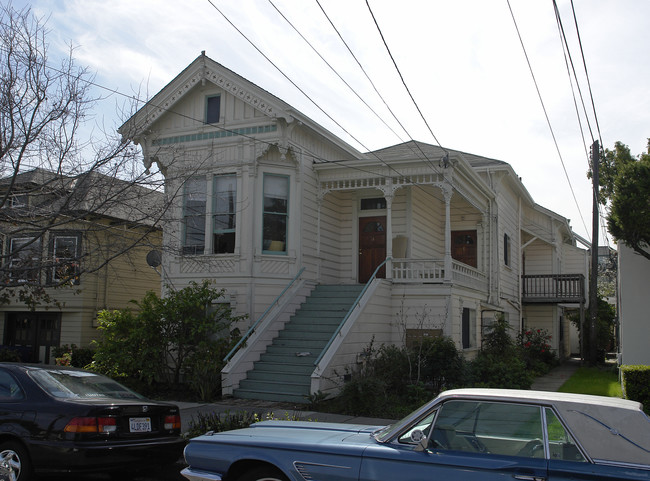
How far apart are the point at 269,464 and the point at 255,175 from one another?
1173cm

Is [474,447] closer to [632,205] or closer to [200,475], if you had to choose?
[200,475]

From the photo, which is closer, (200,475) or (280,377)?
(200,475)

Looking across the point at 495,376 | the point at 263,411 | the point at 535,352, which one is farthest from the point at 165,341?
the point at 535,352

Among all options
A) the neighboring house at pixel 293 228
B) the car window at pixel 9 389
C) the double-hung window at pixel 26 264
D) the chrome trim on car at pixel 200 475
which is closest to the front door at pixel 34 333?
the neighboring house at pixel 293 228

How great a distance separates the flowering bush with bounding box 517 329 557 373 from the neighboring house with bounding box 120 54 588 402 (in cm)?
279

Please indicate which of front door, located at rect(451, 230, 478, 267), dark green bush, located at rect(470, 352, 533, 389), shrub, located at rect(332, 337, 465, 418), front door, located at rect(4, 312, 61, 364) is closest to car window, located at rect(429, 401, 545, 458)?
shrub, located at rect(332, 337, 465, 418)

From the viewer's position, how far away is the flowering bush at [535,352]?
2062cm

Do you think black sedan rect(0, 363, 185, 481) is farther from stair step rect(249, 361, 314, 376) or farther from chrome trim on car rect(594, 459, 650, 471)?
stair step rect(249, 361, 314, 376)

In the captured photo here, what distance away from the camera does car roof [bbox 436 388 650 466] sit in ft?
14.1

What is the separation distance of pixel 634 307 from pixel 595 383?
316cm

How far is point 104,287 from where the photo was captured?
22266 millimetres

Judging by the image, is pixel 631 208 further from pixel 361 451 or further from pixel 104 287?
pixel 104 287

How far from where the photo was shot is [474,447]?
4.72m

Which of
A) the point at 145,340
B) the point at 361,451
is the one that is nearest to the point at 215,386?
the point at 145,340
